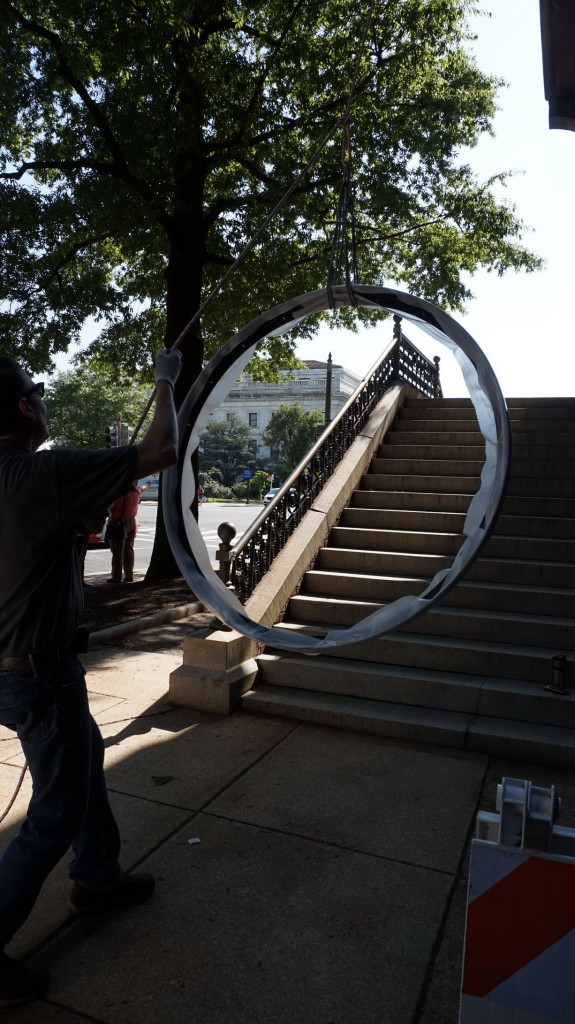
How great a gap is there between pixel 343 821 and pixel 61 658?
219 cm

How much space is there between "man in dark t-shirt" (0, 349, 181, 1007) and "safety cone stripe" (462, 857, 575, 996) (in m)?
1.60

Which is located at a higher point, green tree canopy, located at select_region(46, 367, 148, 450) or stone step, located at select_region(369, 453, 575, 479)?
green tree canopy, located at select_region(46, 367, 148, 450)

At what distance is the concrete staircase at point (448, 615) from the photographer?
5.16m

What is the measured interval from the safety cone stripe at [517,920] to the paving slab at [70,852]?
2089 millimetres

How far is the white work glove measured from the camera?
2.86 meters

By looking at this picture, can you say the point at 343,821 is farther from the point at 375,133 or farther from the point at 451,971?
the point at 375,133

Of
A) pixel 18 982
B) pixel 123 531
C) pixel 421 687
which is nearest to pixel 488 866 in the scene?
pixel 18 982

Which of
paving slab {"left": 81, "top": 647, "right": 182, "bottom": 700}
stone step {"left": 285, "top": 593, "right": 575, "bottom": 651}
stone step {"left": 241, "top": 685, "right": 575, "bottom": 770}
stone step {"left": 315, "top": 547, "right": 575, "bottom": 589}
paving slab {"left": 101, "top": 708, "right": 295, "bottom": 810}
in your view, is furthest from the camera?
stone step {"left": 315, "top": 547, "right": 575, "bottom": 589}

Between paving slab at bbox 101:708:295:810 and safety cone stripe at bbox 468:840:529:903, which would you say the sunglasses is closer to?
safety cone stripe at bbox 468:840:529:903

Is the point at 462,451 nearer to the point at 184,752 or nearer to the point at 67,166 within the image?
the point at 184,752

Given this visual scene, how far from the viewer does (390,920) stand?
308cm

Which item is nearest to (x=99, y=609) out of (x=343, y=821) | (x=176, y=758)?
(x=176, y=758)

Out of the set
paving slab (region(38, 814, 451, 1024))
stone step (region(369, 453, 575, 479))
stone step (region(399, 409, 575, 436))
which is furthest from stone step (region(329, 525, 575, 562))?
paving slab (region(38, 814, 451, 1024))

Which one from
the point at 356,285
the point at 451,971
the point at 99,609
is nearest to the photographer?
the point at 451,971
